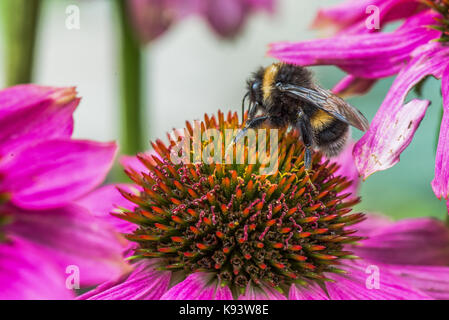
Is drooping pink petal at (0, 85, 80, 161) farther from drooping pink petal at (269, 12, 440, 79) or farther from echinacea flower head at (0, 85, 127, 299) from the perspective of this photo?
drooping pink petal at (269, 12, 440, 79)

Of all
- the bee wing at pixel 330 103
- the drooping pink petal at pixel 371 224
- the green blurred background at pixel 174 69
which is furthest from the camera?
the green blurred background at pixel 174 69

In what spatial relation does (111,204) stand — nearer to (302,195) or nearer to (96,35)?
(302,195)

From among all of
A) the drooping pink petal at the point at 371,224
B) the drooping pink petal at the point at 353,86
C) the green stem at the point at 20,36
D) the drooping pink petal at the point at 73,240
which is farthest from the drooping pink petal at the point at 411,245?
the green stem at the point at 20,36

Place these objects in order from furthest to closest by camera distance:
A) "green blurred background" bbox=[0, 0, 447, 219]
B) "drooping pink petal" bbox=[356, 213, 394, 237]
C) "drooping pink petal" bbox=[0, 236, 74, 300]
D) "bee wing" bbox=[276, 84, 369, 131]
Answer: "green blurred background" bbox=[0, 0, 447, 219] → "drooping pink petal" bbox=[356, 213, 394, 237] → "bee wing" bbox=[276, 84, 369, 131] → "drooping pink petal" bbox=[0, 236, 74, 300]

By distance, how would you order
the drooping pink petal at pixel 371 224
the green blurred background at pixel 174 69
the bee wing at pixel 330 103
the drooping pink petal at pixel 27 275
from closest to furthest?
the drooping pink petal at pixel 27 275 < the bee wing at pixel 330 103 < the drooping pink petal at pixel 371 224 < the green blurred background at pixel 174 69

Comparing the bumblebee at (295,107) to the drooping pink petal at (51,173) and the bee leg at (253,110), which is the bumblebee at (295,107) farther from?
the drooping pink petal at (51,173)

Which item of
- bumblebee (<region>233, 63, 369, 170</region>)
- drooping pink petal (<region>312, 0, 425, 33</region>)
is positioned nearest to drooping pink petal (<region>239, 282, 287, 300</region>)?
bumblebee (<region>233, 63, 369, 170</region>)

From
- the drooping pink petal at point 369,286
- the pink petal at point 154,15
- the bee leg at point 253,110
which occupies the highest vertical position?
the pink petal at point 154,15
